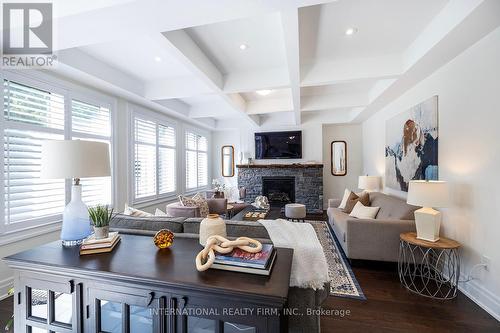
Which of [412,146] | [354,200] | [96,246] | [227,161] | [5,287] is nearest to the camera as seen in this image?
[96,246]

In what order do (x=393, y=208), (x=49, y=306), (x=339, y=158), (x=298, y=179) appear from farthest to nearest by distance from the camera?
(x=339, y=158) < (x=298, y=179) < (x=393, y=208) < (x=49, y=306)

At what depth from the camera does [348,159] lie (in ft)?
20.5

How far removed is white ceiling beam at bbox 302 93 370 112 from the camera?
4.30 meters

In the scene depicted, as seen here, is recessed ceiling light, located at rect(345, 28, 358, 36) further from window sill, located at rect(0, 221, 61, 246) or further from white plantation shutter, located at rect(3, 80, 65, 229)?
window sill, located at rect(0, 221, 61, 246)

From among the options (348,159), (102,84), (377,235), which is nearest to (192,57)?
(102,84)

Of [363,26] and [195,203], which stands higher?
[363,26]

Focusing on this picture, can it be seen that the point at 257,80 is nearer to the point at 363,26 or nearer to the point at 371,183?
the point at 363,26

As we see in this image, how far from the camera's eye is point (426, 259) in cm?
241

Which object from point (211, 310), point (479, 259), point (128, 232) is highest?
point (128, 232)

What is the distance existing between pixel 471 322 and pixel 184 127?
19.3 ft

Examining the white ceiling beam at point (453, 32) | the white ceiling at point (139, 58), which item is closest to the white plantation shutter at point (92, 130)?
the white ceiling at point (139, 58)

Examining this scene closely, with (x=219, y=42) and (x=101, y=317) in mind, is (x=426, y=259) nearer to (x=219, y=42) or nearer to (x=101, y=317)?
(x=101, y=317)

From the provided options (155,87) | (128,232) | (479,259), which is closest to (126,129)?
(155,87)

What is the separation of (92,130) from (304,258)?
11.6ft
